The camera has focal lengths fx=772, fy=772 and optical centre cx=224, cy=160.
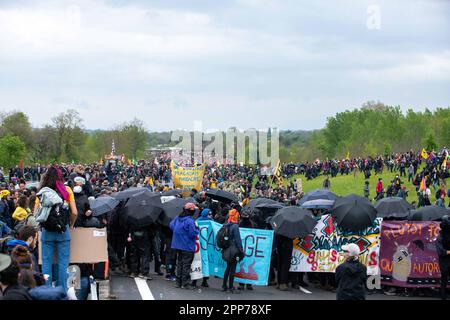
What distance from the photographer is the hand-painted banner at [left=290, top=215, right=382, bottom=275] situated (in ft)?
49.4

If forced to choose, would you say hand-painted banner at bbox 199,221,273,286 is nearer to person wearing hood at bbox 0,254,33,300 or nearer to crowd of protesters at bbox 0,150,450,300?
crowd of protesters at bbox 0,150,450,300

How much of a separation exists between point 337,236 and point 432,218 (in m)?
1.91

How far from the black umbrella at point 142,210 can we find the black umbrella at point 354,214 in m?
3.48

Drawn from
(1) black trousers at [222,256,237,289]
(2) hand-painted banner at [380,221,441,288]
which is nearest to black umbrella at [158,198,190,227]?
(1) black trousers at [222,256,237,289]

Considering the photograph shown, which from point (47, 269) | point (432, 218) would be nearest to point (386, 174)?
point (432, 218)

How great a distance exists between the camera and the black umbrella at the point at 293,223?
48.2 ft

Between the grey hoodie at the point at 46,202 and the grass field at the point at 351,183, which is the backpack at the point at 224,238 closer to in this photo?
the grey hoodie at the point at 46,202

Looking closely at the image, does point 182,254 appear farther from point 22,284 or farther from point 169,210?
point 22,284

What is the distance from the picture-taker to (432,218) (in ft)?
49.8

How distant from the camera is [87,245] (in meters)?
12.7

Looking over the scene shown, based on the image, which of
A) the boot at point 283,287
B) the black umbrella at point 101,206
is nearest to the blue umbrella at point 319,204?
the boot at point 283,287

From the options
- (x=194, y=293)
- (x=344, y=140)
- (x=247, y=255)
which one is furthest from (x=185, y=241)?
(x=344, y=140)

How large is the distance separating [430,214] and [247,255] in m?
3.71
